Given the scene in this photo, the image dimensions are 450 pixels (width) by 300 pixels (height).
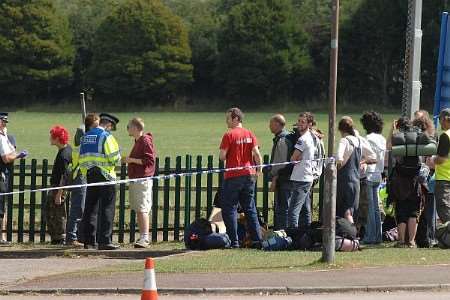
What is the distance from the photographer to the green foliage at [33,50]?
95.8 meters

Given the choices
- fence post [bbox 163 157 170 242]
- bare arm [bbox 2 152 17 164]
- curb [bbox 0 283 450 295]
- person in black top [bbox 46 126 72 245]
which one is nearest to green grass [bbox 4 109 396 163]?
fence post [bbox 163 157 170 242]

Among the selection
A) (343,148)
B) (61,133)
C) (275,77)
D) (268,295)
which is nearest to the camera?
(268,295)

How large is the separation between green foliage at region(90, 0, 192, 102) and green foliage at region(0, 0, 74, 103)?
10.6 feet

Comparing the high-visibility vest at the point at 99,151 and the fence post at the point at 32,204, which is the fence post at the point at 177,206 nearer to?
the high-visibility vest at the point at 99,151

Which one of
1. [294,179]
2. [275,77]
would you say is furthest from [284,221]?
[275,77]

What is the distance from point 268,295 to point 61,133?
576 centimetres

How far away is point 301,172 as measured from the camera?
47.7 ft

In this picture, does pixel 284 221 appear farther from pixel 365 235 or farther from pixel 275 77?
pixel 275 77

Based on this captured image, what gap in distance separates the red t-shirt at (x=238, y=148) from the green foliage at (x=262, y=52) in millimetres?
82232

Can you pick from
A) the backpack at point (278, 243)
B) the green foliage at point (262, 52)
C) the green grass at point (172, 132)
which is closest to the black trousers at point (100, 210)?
the backpack at point (278, 243)

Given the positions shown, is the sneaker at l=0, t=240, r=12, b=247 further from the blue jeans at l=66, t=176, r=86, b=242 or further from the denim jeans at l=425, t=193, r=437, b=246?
the denim jeans at l=425, t=193, r=437, b=246

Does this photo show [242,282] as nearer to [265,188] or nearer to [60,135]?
[265,188]

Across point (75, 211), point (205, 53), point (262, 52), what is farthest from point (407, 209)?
point (205, 53)

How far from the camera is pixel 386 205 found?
49.1ft
